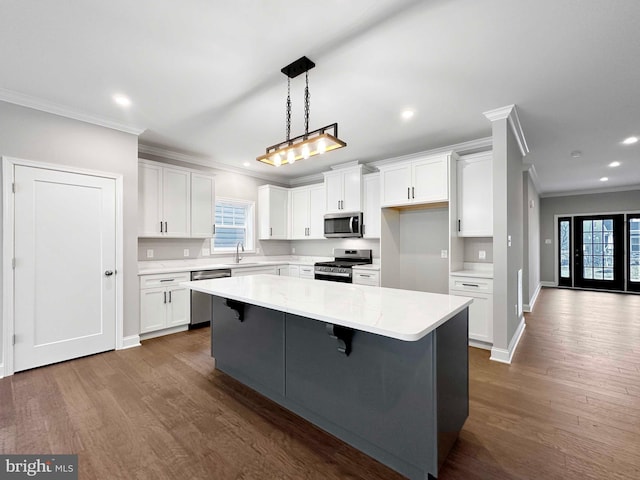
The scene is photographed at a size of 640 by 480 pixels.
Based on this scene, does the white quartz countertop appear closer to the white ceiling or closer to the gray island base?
the gray island base

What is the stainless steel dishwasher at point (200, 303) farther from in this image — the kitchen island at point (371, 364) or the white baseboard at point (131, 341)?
the kitchen island at point (371, 364)

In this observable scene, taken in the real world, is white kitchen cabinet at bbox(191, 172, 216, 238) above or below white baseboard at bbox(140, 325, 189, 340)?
above

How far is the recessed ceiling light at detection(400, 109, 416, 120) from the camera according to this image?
3.23 meters

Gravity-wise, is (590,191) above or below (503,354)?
above

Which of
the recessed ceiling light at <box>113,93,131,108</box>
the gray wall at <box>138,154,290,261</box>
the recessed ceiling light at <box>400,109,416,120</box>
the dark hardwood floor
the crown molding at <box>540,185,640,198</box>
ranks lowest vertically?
the dark hardwood floor

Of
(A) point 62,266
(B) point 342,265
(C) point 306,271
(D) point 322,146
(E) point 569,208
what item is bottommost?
(C) point 306,271

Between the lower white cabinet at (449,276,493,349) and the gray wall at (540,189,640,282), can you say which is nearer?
the lower white cabinet at (449,276,493,349)

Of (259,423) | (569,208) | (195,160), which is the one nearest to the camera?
(259,423)

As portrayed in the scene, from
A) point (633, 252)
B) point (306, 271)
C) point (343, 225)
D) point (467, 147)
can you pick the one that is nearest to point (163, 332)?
point (306, 271)

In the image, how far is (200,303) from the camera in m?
4.43

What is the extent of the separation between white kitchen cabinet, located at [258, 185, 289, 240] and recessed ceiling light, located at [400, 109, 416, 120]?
10.1 feet

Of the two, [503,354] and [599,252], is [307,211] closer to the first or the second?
[503,354]

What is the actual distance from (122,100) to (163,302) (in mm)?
2468

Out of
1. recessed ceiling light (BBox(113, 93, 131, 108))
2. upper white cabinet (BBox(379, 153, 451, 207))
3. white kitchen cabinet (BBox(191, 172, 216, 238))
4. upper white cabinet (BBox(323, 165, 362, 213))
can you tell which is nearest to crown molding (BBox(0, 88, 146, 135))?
recessed ceiling light (BBox(113, 93, 131, 108))
